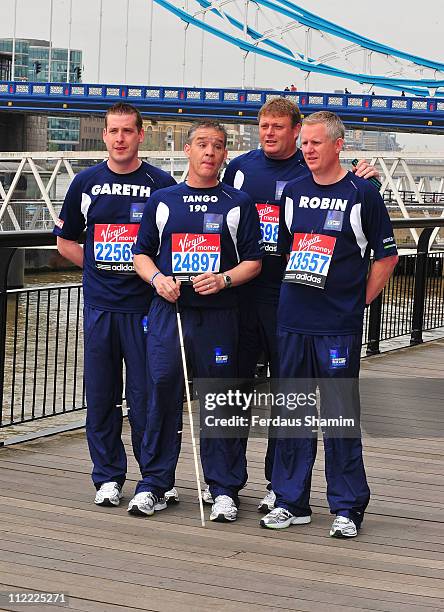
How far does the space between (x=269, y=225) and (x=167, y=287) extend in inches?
23.0

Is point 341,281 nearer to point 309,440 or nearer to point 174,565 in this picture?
point 309,440

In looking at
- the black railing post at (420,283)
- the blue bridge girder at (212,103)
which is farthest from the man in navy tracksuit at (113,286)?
the blue bridge girder at (212,103)

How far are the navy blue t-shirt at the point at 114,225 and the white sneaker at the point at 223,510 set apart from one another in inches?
32.1

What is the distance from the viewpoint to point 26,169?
5572cm

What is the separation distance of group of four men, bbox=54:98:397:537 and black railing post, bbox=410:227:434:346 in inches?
205

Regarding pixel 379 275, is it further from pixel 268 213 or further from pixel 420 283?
pixel 420 283

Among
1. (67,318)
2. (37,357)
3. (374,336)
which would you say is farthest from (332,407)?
(37,357)

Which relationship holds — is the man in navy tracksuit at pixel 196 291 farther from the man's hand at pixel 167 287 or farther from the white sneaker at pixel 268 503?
the white sneaker at pixel 268 503

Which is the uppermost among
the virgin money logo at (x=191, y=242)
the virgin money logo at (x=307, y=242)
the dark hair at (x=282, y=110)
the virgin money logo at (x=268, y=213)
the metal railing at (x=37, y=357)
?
the dark hair at (x=282, y=110)

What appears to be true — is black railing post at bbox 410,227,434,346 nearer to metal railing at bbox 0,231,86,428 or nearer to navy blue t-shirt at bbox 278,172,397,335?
metal railing at bbox 0,231,86,428

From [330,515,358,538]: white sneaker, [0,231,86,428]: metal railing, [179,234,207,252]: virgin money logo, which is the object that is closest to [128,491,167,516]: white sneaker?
[330,515,358,538]: white sneaker

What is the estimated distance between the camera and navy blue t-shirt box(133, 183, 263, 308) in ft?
15.5

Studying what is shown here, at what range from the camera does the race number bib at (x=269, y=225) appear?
5.05 m

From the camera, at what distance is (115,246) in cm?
502
